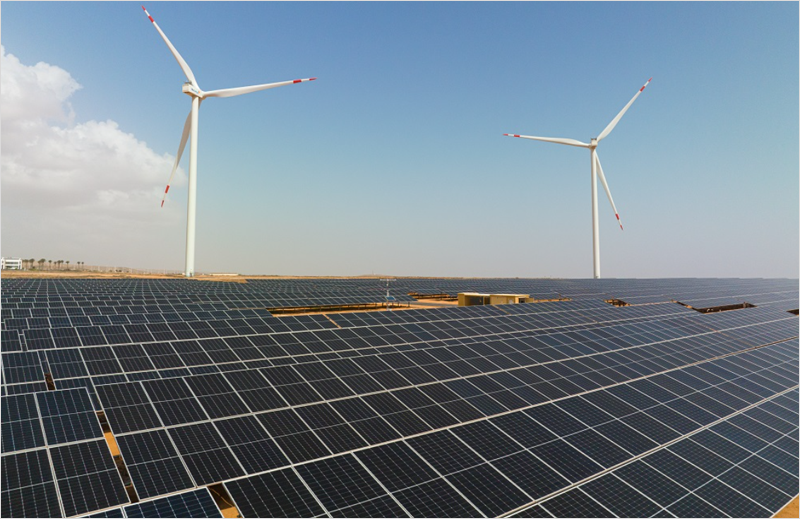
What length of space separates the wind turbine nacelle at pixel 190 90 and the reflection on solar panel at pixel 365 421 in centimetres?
4422

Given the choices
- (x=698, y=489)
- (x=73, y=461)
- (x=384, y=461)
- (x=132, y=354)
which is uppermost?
(x=132, y=354)

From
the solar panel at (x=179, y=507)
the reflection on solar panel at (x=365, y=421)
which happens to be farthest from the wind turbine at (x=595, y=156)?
the solar panel at (x=179, y=507)

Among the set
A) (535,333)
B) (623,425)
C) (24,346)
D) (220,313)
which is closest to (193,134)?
(220,313)

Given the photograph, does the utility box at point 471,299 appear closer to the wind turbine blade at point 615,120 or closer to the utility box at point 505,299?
the utility box at point 505,299

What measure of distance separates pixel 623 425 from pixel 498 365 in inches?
256

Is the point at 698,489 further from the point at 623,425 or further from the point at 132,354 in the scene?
the point at 132,354

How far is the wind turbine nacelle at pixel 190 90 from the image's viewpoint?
6288 centimetres

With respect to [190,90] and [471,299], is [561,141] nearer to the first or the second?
[471,299]

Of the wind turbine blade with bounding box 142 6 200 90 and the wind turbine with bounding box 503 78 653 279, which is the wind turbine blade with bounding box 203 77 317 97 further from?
the wind turbine with bounding box 503 78 653 279

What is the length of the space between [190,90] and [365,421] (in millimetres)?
63370

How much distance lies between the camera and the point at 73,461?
12.2 metres

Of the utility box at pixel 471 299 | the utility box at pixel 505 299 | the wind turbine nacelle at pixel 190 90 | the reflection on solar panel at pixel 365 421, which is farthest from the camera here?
the wind turbine nacelle at pixel 190 90

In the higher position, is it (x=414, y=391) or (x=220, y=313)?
(x=220, y=313)

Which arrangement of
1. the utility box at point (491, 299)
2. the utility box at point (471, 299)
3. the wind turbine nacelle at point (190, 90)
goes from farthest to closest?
the wind turbine nacelle at point (190, 90), the utility box at point (471, 299), the utility box at point (491, 299)
